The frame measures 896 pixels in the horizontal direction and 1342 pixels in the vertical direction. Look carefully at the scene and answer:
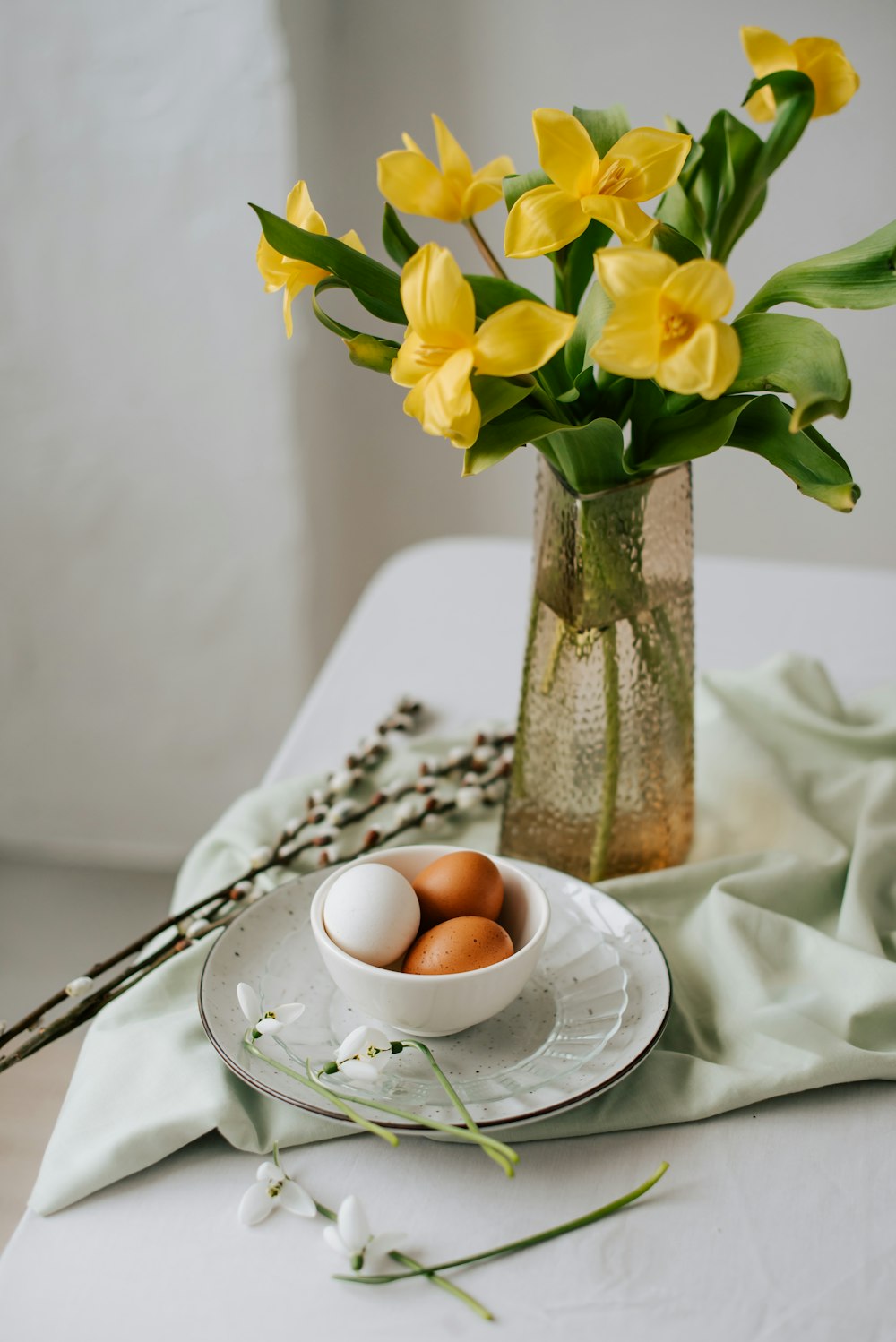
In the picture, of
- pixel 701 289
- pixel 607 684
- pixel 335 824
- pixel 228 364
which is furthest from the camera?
pixel 228 364

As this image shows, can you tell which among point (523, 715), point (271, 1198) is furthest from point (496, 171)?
point (271, 1198)

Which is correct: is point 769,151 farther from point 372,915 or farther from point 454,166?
point 372,915

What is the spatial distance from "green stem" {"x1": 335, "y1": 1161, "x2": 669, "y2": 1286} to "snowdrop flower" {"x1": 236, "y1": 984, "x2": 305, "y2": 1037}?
0.12 m

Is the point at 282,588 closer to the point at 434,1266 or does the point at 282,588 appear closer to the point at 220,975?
the point at 220,975

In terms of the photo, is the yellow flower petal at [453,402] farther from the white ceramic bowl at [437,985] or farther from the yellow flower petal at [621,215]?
the white ceramic bowl at [437,985]

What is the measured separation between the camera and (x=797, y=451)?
0.65 metres

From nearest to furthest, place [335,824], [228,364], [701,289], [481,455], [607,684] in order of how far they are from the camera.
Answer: [701,289] < [481,455] < [607,684] < [335,824] < [228,364]

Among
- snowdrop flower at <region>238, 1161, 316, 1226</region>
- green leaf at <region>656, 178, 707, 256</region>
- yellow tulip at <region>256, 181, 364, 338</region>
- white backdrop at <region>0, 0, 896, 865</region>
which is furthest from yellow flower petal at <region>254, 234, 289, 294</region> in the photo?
white backdrop at <region>0, 0, 896, 865</region>

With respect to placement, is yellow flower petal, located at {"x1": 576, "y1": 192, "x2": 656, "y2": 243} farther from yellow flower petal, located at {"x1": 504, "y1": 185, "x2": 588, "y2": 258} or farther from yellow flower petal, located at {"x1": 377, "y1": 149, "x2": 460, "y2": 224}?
yellow flower petal, located at {"x1": 377, "y1": 149, "x2": 460, "y2": 224}

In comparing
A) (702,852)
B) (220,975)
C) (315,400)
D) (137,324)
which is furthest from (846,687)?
(137,324)

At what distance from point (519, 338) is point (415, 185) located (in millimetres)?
180

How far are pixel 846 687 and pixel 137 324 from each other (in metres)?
1.32

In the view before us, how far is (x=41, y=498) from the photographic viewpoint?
6.61 ft

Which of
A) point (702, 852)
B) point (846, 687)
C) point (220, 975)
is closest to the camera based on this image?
point (220, 975)
